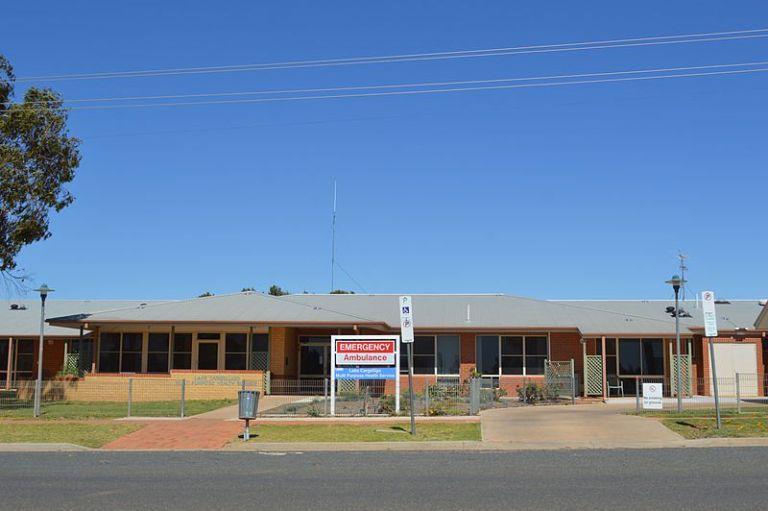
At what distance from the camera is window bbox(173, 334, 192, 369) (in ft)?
115

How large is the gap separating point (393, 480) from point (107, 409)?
1675 cm

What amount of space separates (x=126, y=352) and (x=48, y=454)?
60.3 feet

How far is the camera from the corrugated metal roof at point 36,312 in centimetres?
3859

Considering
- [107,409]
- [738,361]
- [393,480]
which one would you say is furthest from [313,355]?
[393,480]

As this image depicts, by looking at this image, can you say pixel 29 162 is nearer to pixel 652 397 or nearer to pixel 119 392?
pixel 119 392

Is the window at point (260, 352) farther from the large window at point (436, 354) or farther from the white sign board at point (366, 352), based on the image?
the white sign board at point (366, 352)

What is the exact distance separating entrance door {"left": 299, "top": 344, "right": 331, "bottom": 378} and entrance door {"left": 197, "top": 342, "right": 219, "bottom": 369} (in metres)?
3.52

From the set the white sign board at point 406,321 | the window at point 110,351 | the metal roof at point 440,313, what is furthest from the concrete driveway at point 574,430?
the window at point 110,351

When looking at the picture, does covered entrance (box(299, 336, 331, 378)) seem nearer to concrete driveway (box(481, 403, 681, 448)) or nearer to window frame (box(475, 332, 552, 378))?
window frame (box(475, 332, 552, 378))

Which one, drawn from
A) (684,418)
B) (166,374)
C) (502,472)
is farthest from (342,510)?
(166,374)

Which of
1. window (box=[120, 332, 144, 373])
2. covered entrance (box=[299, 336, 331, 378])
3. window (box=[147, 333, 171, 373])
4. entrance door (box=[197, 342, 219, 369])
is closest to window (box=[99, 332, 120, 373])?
window (box=[120, 332, 144, 373])

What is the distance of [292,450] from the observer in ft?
58.3

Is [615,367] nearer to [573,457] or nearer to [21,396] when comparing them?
[573,457]

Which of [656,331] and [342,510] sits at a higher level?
[656,331]
